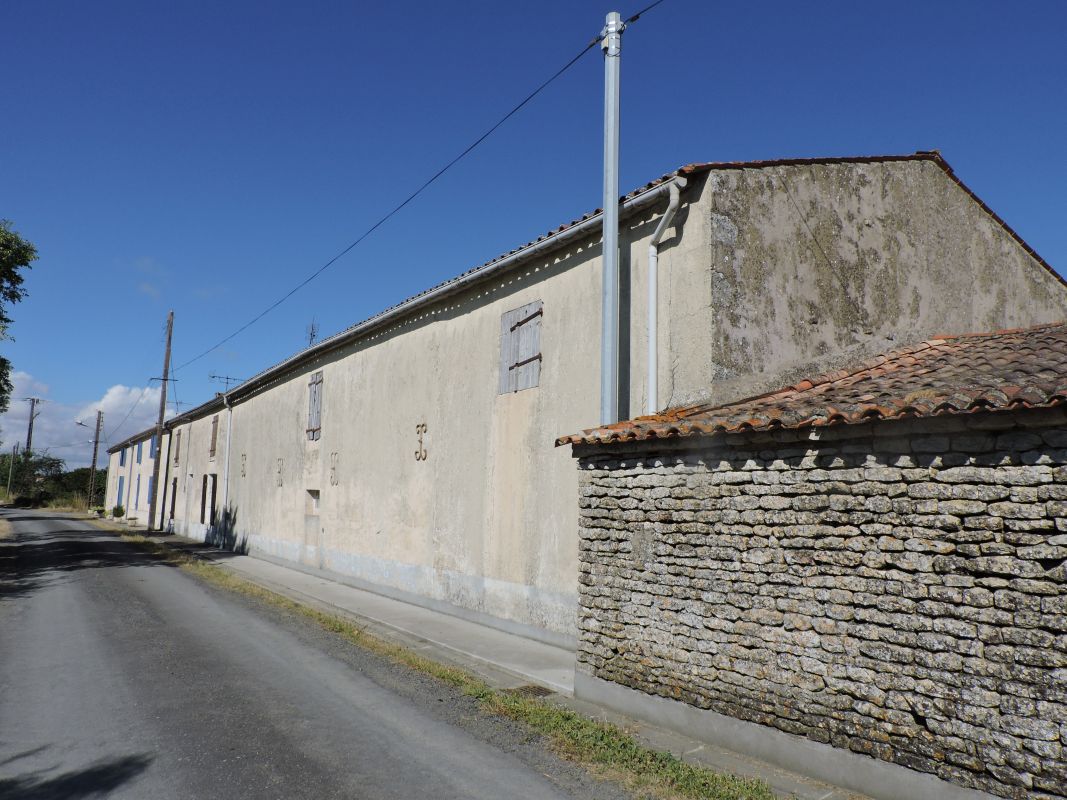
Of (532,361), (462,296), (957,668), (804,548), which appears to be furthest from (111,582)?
(957,668)

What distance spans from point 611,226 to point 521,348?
2725 mm

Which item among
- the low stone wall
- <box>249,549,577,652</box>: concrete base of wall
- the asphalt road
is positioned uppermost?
the low stone wall

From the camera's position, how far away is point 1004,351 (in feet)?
20.2

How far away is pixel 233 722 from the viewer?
6094 mm

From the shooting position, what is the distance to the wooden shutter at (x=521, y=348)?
394 inches

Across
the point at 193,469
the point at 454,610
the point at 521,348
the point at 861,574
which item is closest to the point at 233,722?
the point at 861,574

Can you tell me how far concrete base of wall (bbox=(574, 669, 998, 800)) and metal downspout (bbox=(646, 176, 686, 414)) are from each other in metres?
2.98

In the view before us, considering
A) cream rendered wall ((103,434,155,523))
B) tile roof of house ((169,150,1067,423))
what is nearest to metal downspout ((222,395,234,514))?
tile roof of house ((169,150,1067,423))

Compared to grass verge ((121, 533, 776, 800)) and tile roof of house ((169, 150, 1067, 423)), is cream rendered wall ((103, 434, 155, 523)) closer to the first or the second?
tile roof of house ((169, 150, 1067, 423))

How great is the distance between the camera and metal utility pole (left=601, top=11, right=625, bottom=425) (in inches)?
311

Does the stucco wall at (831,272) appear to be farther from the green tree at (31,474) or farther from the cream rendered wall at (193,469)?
the green tree at (31,474)

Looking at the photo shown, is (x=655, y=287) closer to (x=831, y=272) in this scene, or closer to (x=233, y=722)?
(x=831, y=272)

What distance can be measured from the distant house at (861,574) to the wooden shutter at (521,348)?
10.6 feet

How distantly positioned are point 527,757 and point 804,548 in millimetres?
2648
